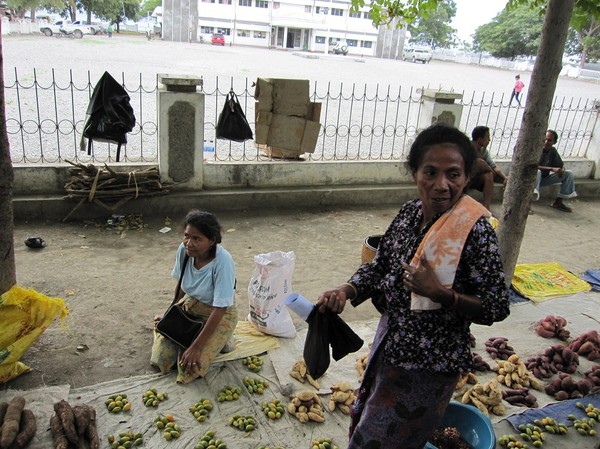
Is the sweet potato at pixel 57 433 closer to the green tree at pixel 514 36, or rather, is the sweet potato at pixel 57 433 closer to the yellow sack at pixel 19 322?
the yellow sack at pixel 19 322

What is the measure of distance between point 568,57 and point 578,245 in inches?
2262

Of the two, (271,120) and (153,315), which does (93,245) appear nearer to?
(153,315)

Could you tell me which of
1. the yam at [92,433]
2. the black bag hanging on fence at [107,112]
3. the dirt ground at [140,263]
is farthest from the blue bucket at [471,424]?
the black bag hanging on fence at [107,112]

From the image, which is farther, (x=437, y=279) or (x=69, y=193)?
(x=69, y=193)

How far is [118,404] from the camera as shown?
10.2ft

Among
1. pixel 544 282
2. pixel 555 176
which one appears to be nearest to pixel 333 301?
pixel 544 282

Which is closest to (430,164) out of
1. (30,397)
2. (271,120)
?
(30,397)

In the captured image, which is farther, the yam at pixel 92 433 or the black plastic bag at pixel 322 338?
the yam at pixel 92 433

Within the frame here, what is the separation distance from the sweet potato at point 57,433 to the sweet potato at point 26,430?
0.34 ft

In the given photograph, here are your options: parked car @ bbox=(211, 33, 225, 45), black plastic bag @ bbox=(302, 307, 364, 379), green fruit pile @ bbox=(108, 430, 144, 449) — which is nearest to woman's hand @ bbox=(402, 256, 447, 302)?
black plastic bag @ bbox=(302, 307, 364, 379)

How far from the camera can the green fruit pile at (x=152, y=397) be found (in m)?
3.17

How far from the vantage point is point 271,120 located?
688cm

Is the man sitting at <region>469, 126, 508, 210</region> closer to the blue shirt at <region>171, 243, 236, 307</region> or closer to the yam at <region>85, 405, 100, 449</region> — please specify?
the blue shirt at <region>171, 243, 236, 307</region>

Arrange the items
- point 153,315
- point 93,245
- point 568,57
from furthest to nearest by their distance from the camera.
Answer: point 568,57 → point 93,245 → point 153,315
